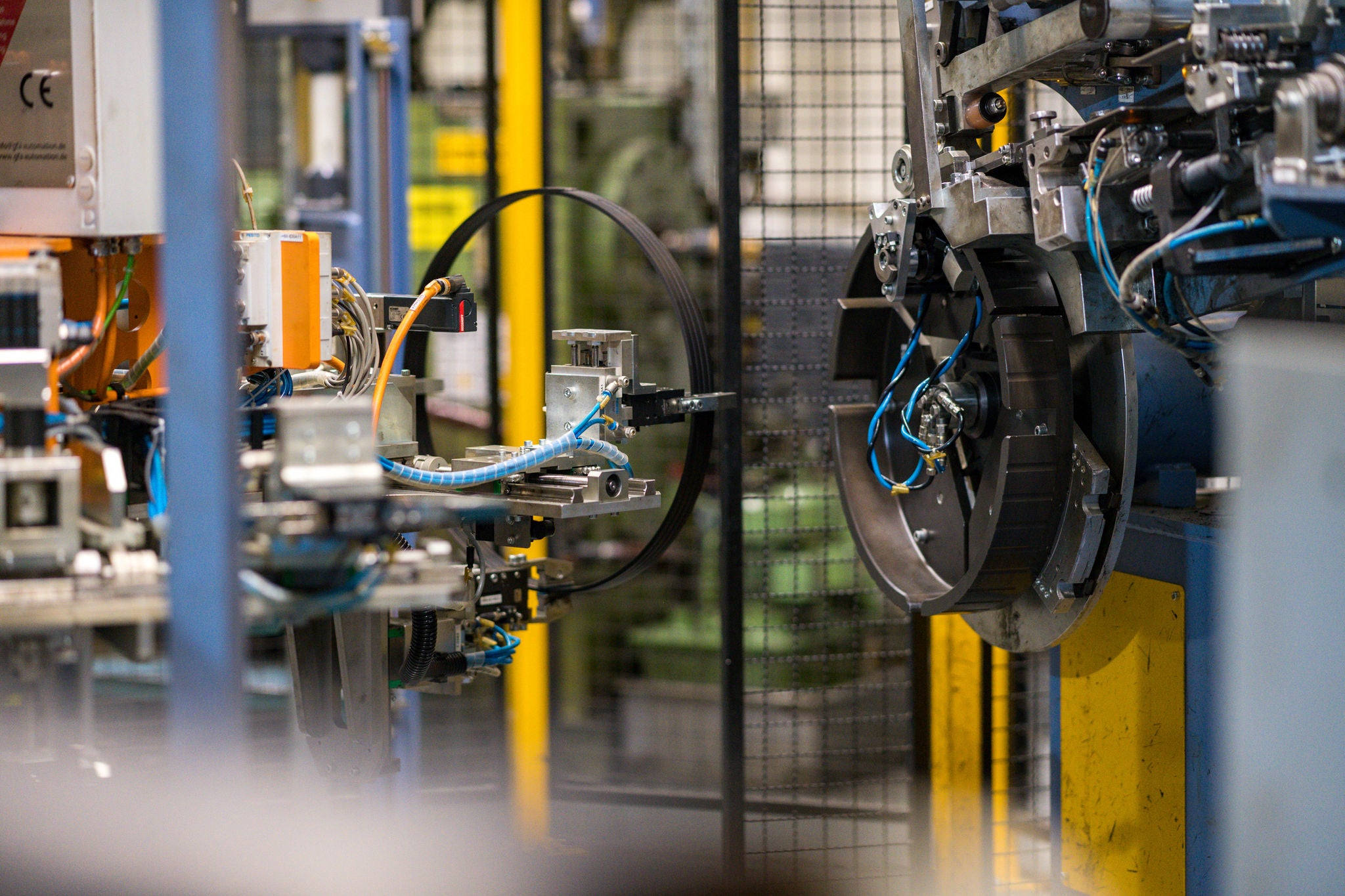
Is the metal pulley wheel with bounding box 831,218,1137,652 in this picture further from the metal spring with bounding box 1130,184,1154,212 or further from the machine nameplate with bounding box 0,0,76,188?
the machine nameplate with bounding box 0,0,76,188

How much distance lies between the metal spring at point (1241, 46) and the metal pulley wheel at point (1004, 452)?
54 centimetres

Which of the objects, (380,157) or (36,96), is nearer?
(36,96)

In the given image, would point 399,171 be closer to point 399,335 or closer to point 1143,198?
point 399,335

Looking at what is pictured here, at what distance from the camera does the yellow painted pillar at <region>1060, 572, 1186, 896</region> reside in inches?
101

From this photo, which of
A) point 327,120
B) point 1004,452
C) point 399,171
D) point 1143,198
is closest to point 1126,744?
point 1004,452

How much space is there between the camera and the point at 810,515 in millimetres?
5129

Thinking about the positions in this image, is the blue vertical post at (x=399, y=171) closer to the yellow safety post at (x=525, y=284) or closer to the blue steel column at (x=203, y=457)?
the yellow safety post at (x=525, y=284)

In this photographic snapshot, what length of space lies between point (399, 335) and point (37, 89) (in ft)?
2.42

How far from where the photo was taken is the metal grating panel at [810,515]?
3498 mm

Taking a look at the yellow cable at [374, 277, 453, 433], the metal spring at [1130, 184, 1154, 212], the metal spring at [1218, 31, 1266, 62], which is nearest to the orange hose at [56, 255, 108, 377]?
the yellow cable at [374, 277, 453, 433]

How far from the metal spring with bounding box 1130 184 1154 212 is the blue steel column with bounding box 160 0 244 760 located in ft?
4.51

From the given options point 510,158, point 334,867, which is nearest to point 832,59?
point 510,158

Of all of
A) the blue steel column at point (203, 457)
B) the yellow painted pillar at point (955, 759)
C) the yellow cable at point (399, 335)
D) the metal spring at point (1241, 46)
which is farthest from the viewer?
the yellow painted pillar at point (955, 759)

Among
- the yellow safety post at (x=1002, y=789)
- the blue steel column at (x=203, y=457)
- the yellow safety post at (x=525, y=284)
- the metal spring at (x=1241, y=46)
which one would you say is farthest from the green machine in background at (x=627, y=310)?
the blue steel column at (x=203, y=457)
